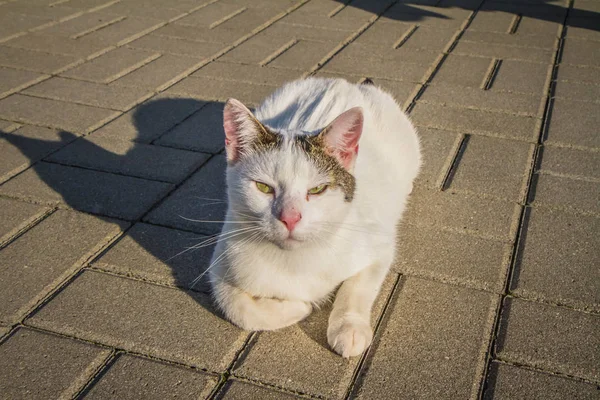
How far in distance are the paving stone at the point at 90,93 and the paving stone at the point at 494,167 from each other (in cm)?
236

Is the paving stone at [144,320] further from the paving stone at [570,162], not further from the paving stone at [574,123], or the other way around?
the paving stone at [574,123]

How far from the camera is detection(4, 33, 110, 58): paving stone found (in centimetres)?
552

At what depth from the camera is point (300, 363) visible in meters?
2.39

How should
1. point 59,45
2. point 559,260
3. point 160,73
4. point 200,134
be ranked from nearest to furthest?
1. point 559,260
2. point 200,134
3. point 160,73
4. point 59,45

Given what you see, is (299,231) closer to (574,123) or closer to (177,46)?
(574,123)

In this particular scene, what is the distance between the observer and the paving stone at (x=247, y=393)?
87.4 inches

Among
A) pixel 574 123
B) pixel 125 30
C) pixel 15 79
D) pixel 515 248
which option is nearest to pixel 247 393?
pixel 515 248

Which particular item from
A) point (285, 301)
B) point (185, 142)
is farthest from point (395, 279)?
point (185, 142)

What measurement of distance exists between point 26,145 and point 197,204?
1.34 m

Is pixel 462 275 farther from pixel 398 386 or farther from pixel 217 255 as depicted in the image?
pixel 217 255

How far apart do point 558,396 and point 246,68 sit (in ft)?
12.4

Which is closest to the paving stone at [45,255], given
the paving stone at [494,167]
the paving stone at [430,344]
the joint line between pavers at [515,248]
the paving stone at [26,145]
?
the paving stone at [26,145]

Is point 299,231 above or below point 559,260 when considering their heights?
above

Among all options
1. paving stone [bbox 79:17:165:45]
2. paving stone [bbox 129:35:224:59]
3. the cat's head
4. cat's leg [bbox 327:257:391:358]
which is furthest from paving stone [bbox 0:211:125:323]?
paving stone [bbox 79:17:165:45]
